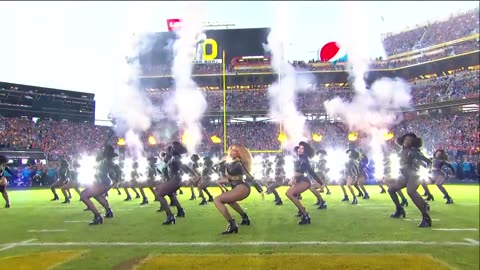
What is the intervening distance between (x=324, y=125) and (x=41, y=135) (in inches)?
223

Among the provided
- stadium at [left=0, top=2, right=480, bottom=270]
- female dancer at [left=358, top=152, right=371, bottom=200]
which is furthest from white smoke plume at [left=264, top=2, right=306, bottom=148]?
female dancer at [left=358, top=152, right=371, bottom=200]

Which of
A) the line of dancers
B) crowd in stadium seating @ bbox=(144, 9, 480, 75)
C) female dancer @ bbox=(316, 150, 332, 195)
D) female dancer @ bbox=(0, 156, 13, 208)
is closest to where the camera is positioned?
female dancer @ bbox=(0, 156, 13, 208)

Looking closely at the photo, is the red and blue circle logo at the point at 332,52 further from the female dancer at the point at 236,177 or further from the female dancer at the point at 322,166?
the female dancer at the point at 322,166

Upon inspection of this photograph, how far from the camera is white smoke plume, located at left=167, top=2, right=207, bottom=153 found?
673 centimetres

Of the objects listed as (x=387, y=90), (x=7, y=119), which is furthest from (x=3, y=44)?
(x=387, y=90)

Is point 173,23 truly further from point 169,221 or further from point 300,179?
Answer: point 300,179

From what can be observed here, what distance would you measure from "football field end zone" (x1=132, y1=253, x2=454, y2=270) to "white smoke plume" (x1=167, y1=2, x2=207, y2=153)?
2.64m

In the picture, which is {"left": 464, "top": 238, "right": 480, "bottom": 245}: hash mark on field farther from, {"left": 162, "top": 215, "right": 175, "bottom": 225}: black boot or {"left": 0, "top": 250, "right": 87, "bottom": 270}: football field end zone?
{"left": 0, "top": 250, "right": 87, "bottom": 270}: football field end zone

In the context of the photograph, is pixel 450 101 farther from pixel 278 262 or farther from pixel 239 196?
pixel 278 262

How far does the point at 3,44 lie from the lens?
4418mm

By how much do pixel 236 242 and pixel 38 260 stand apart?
2748 mm

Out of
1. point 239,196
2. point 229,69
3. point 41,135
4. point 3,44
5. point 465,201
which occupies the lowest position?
point 465,201

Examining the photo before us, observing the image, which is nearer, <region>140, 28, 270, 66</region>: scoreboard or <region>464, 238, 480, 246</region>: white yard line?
<region>464, 238, 480, 246</region>: white yard line

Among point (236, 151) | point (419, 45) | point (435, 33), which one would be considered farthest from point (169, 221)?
point (435, 33)
